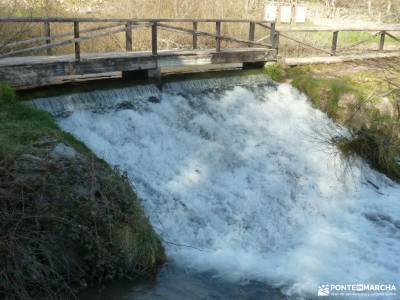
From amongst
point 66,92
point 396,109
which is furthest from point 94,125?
point 396,109

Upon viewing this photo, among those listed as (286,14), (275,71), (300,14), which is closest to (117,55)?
(275,71)

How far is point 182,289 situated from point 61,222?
1.70 metres

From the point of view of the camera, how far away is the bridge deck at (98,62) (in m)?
8.46

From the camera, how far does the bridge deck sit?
846cm

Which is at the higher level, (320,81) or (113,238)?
(320,81)

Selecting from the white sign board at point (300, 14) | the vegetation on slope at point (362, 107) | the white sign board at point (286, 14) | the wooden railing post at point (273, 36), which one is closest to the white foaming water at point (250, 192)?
the vegetation on slope at point (362, 107)

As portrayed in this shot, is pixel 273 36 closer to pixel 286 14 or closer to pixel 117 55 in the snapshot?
pixel 117 55

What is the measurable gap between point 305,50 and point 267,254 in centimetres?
1174

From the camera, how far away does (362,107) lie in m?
11.6

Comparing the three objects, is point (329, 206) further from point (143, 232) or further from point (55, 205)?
point (55, 205)

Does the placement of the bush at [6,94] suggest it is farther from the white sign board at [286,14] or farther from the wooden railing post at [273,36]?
the white sign board at [286,14]

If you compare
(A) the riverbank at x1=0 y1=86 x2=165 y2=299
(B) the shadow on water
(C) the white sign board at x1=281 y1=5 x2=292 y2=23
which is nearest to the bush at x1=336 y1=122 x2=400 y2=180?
(B) the shadow on water

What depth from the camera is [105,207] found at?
5957 millimetres

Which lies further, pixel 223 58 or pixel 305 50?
pixel 305 50
